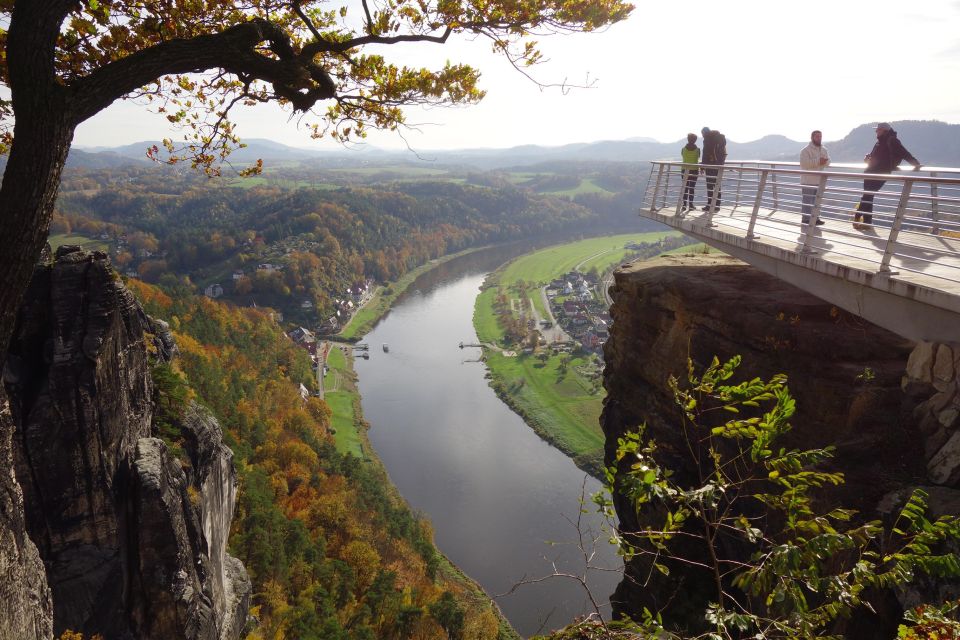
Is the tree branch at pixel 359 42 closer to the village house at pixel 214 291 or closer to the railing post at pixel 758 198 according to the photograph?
the railing post at pixel 758 198

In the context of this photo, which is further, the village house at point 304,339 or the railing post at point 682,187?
the village house at point 304,339

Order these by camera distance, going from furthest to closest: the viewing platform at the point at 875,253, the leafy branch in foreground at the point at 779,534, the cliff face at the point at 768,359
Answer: the cliff face at the point at 768,359
the viewing platform at the point at 875,253
the leafy branch in foreground at the point at 779,534

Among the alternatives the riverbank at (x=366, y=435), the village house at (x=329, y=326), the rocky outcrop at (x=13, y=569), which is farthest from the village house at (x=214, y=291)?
the rocky outcrop at (x=13, y=569)

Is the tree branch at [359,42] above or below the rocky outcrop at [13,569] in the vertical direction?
above

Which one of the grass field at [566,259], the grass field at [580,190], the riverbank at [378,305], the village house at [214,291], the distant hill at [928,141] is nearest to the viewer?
the distant hill at [928,141]

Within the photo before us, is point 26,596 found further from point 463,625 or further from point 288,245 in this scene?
point 288,245

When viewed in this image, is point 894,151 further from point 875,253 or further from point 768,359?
point 768,359

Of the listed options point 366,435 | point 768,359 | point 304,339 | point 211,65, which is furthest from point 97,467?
point 304,339

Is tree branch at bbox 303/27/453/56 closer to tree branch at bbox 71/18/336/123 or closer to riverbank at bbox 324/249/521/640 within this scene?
tree branch at bbox 71/18/336/123

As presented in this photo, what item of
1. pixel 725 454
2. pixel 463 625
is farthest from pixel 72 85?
pixel 463 625
